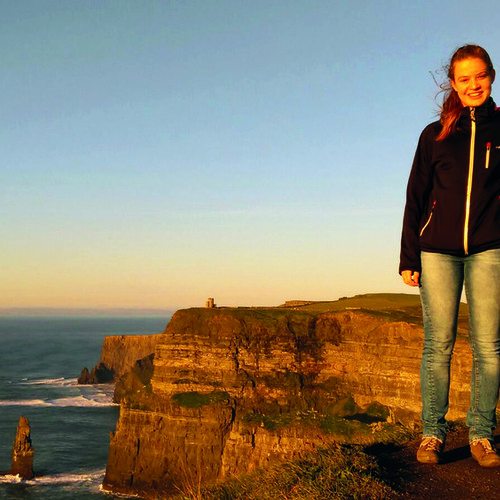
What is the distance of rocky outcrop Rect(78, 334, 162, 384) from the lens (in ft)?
417

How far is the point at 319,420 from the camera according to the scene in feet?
157

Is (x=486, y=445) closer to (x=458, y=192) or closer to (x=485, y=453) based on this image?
(x=485, y=453)

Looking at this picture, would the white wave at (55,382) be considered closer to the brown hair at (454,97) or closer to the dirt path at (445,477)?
the dirt path at (445,477)

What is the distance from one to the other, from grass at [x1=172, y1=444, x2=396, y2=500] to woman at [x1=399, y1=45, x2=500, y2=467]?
2.79ft

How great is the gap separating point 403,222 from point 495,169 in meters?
1.11

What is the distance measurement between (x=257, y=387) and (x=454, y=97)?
5444cm

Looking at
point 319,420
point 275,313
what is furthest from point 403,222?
point 275,313

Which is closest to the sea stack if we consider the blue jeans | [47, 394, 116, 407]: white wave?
[47, 394, 116, 407]: white wave

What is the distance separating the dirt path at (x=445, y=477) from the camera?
5.44 m

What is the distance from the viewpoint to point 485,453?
6.12 metres

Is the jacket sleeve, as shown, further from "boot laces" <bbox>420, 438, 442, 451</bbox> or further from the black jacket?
"boot laces" <bbox>420, 438, 442, 451</bbox>

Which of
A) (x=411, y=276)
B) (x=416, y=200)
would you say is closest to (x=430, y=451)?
(x=411, y=276)

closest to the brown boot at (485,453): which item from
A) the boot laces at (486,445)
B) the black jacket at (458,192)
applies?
the boot laces at (486,445)

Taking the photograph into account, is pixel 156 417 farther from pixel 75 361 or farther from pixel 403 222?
pixel 75 361
